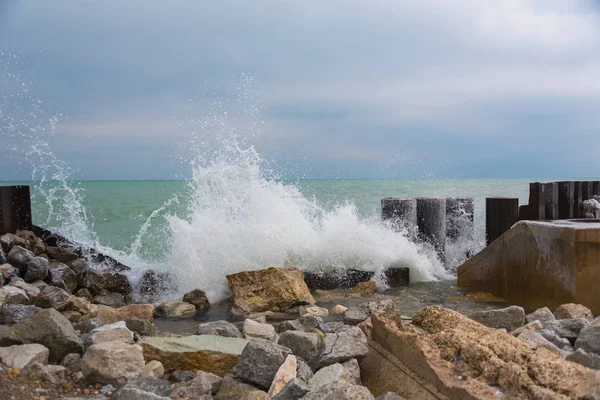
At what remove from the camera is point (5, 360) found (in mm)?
3873

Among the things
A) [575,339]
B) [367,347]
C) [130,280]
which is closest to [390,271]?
[130,280]

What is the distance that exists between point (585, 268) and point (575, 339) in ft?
7.16

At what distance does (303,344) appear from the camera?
13.6 ft

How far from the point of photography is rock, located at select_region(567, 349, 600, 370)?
10.8 ft

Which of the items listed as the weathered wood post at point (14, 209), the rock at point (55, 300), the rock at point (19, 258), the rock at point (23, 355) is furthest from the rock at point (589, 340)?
the weathered wood post at point (14, 209)

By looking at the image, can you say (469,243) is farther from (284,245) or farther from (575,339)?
(575,339)

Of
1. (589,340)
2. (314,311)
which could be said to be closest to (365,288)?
(314,311)

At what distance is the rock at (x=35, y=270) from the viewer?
8.23m

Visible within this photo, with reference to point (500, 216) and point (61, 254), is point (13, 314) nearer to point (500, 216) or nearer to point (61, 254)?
point (61, 254)

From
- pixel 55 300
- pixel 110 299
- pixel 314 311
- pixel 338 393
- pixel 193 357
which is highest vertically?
pixel 338 393

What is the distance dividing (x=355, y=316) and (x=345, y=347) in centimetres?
242

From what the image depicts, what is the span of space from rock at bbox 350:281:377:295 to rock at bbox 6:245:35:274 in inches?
189

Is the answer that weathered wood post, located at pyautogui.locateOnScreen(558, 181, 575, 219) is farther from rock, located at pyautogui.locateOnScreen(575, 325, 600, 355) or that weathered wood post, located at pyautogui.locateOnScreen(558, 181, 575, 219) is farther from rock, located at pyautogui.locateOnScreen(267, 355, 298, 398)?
rock, located at pyautogui.locateOnScreen(267, 355, 298, 398)

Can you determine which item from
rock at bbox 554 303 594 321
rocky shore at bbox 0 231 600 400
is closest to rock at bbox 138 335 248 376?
→ rocky shore at bbox 0 231 600 400
